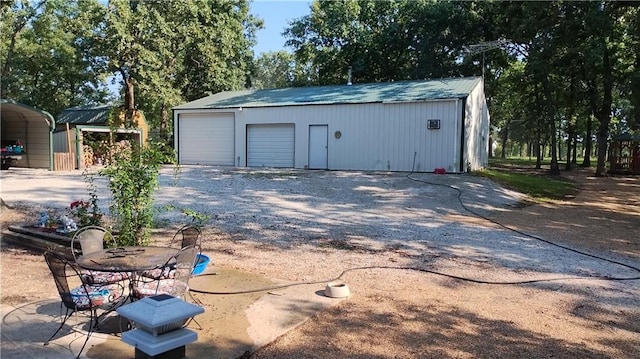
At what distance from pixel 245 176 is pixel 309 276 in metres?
10.1

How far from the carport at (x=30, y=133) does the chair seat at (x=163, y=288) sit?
17667 mm

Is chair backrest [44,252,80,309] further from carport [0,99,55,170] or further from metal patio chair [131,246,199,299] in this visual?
carport [0,99,55,170]

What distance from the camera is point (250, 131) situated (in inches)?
781

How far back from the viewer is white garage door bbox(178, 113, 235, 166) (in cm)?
2041

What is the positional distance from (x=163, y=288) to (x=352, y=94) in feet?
53.1

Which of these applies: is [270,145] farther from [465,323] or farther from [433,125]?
[465,323]

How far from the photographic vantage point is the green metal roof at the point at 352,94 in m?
17.1

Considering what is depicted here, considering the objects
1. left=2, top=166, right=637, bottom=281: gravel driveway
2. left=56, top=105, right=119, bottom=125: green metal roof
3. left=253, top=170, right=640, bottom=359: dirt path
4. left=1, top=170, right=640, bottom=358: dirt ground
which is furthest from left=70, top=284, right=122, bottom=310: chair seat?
left=56, top=105, right=119, bottom=125: green metal roof

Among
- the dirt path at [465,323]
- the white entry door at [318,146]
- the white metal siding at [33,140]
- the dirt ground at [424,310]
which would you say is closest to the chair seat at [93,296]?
the dirt ground at [424,310]

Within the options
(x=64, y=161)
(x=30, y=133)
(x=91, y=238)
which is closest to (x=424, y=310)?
(x=91, y=238)

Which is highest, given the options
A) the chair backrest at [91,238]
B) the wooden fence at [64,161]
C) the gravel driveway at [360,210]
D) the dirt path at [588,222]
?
the wooden fence at [64,161]

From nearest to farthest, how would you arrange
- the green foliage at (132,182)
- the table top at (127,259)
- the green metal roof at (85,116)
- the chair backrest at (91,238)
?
the table top at (127,259), the chair backrest at (91,238), the green foliage at (132,182), the green metal roof at (85,116)

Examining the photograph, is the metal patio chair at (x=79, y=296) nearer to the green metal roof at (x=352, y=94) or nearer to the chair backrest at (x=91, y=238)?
the chair backrest at (x=91, y=238)

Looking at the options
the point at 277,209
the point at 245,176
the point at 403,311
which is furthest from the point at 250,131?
the point at 403,311
